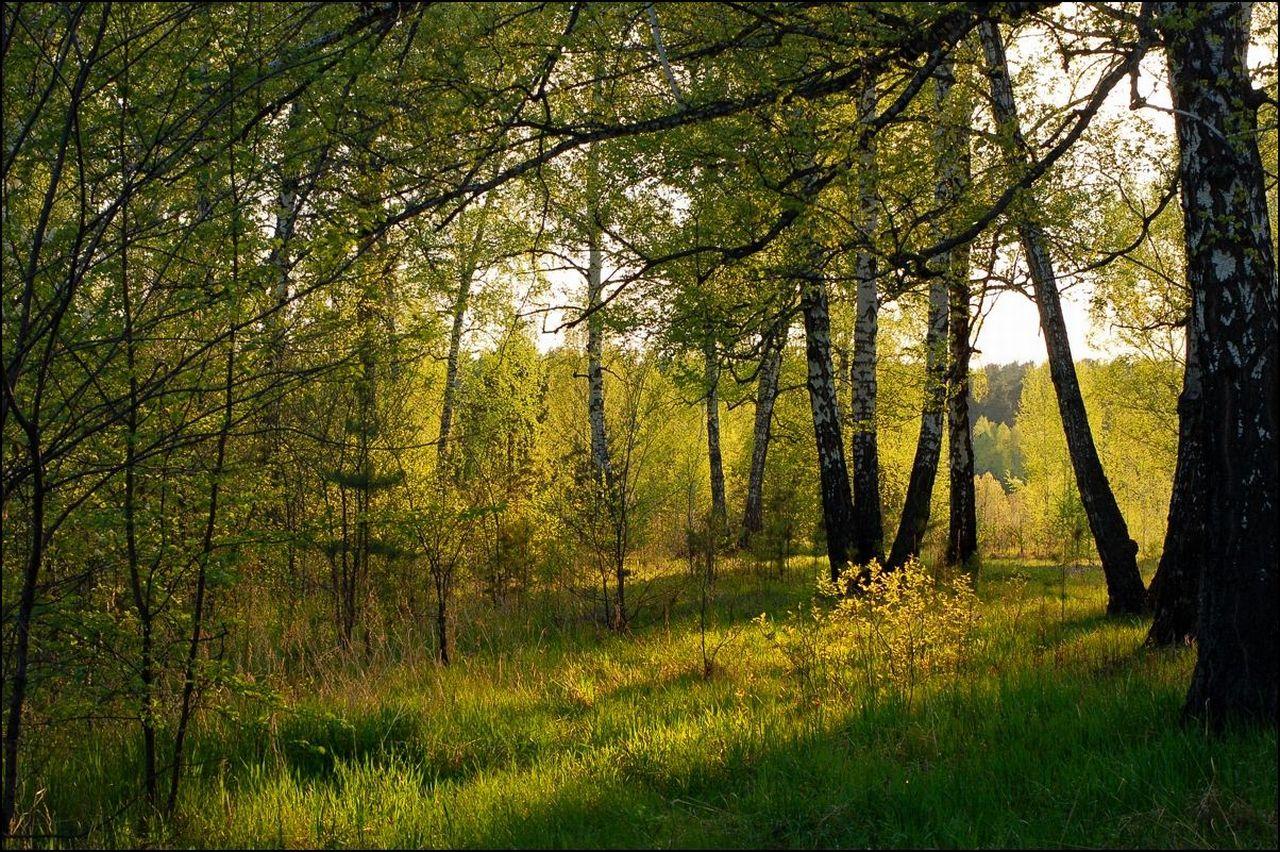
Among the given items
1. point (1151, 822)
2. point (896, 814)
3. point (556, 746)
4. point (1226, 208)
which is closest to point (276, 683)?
point (556, 746)

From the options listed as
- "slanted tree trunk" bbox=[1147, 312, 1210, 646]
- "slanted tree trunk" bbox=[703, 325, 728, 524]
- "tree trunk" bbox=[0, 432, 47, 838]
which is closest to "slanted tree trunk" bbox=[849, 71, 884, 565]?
"slanted tree trunk" bbox=[703, 325, 728, 524]

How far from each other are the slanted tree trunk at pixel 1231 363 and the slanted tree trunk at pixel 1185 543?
1.81 metres

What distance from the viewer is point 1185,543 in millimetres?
5684

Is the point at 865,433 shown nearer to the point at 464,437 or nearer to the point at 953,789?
the point at 464,437

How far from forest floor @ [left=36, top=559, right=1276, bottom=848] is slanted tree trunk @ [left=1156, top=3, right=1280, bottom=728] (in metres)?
0.35

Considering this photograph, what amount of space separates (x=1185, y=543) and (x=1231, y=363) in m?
2.67

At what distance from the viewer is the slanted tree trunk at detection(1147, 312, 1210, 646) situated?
17.8 ft

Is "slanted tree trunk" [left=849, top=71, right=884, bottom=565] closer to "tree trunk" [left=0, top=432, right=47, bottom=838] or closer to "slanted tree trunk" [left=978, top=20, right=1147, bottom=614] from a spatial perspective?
"slanted tree trunk" [left=978, top=20, right=1147, bottom=614]

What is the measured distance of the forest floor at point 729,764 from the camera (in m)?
3.09

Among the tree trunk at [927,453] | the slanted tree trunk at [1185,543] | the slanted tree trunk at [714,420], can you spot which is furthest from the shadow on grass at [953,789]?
the tree trunk at [927,453]

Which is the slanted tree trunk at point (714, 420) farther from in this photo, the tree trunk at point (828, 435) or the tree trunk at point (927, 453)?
the tree trunk at point (927, 453)

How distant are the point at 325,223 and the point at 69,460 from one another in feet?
4.78

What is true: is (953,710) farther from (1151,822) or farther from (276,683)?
(276,683)

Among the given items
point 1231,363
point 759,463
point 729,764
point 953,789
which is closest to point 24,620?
point 729,764
